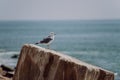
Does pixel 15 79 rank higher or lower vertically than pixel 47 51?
lower

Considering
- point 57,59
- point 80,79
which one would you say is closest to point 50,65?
point 57,59

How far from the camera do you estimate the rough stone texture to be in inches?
269

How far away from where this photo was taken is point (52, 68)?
7059 mm

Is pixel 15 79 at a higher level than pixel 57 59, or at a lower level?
lower

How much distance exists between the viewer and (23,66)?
748 cm

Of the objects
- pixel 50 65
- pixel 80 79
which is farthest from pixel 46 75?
pixel 80 79

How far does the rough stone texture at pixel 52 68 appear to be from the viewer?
22.4 ft

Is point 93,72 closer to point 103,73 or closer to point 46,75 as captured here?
point 103,73

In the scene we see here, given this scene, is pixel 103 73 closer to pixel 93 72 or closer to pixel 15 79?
pixel 93 72

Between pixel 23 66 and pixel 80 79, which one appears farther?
pixel 23 66

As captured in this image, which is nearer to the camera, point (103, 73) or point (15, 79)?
point (103, 73)

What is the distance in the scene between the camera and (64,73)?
6.91 m

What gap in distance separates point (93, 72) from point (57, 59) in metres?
0.63

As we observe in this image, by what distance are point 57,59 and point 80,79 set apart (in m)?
0.56
